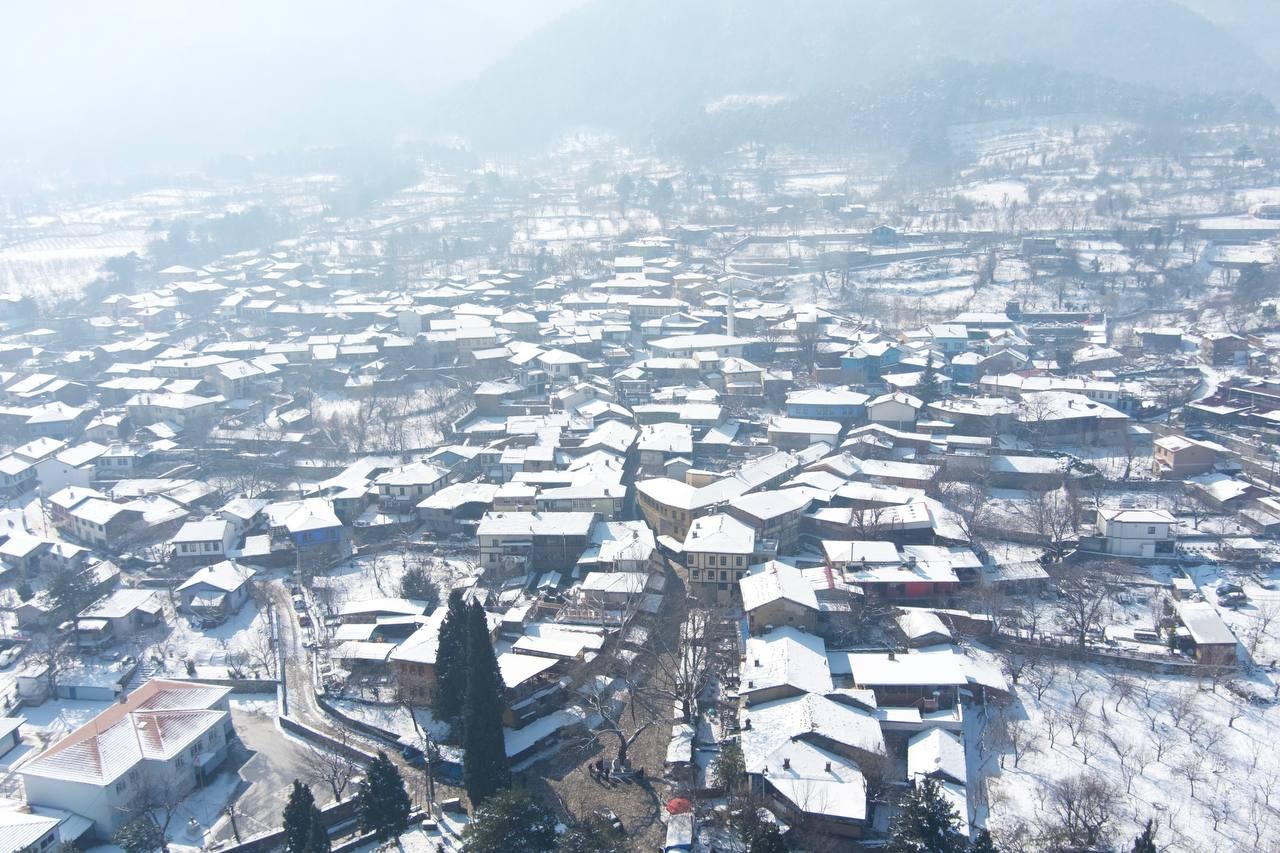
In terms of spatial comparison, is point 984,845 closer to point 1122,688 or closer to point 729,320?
point 1122,688

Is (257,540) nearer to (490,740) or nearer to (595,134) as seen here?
(490,740)

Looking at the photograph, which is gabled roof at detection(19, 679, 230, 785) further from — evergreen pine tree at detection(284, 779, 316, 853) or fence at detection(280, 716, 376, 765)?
evergreen pine tree at detection(284, 779, 316, 853)

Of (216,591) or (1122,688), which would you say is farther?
(216,591)

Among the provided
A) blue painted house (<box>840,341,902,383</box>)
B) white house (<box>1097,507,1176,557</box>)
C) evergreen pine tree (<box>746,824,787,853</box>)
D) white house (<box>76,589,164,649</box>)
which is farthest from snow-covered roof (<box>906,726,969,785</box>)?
blue painted house (<box>840,341,902,383</box>)

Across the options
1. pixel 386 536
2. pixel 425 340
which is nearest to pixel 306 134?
pixel 425 340

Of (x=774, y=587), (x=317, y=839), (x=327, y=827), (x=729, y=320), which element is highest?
(x=729, y=320)

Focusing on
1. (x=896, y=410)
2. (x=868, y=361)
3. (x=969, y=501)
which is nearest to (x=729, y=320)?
(x=868, y=361)

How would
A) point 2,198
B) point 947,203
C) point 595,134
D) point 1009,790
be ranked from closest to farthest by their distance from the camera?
point 1009,790 → point 947,203 → point 2,198 → point 595,134
